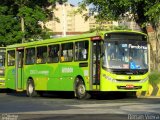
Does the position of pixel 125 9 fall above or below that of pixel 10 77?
above

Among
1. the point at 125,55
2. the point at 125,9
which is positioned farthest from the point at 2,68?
the point at 125,55

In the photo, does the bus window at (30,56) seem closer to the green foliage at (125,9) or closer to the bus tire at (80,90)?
the green foliage at (125,9)

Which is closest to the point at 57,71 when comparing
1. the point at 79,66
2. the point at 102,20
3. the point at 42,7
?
the point at 79,66

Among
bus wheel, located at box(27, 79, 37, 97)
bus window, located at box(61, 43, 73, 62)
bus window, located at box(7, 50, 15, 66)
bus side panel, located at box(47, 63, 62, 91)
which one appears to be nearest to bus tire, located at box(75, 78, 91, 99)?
bus window, located at box(61, 43, 73, 62)

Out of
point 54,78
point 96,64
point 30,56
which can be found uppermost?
point 30,56

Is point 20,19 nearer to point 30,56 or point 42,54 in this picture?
point 30,56

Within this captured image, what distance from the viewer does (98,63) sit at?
77.5ft

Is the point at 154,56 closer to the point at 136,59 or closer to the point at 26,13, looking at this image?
the point at 136,59

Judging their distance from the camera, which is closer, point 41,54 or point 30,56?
point 41,54

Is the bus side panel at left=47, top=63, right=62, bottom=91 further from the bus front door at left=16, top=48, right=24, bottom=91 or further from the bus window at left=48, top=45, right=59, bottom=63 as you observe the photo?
the bus front door at left=16, top=48, right=24, bottom=91

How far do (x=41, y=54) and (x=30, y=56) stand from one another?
145cm

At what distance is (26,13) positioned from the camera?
42281 millimetres

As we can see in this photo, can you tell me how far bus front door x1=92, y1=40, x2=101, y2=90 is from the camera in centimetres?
2364

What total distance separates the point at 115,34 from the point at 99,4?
666cm
